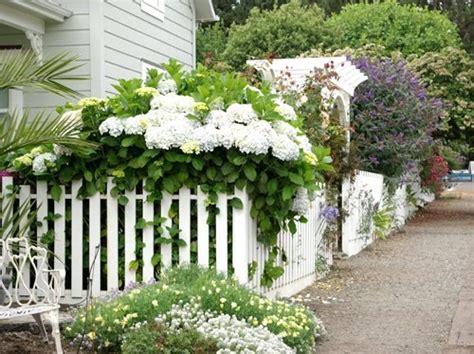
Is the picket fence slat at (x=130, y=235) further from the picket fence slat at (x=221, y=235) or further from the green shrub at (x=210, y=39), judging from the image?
the green shrub at (x=210, y=39)

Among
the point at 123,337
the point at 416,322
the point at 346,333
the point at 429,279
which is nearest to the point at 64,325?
the point at 123,337

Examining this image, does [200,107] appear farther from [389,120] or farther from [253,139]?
[389,120]

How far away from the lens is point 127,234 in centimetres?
846

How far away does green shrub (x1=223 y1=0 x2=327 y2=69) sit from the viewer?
32156mm

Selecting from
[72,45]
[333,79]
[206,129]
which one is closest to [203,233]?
[206,129]

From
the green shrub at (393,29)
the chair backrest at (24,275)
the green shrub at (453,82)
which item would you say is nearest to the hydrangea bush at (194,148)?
the chair backrest at (24,275)

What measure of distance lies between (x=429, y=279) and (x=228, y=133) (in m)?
5.05

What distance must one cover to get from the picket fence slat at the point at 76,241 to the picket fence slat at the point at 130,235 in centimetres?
45

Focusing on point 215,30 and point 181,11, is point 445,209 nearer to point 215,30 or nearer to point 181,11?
point 181,11

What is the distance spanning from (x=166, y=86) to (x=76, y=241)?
1640mm

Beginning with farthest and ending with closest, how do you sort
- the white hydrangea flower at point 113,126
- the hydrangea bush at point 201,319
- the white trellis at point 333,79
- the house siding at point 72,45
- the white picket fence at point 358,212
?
the white picket fence at point 358,212, the white trellis at point 333,79, the house siding at point 72,45, the white hydrangea flower at point 113,126, the hydrangea bush at point 201,319

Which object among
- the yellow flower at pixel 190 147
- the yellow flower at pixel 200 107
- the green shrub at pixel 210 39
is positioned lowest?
the yellow flower at pixel 190 147

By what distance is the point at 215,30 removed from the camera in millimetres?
41656

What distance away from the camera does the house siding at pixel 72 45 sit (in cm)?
1270
